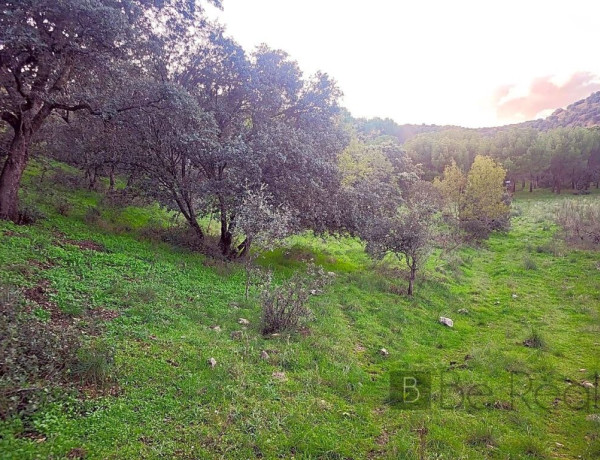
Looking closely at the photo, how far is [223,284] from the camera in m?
12.5

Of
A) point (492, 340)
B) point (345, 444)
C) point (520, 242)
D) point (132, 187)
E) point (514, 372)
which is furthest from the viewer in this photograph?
point (520, 242)

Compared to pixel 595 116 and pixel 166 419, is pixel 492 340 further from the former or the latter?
pixel 595 116

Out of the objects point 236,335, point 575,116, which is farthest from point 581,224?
point 575,116

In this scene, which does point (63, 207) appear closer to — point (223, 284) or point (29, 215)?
point (29, 215)

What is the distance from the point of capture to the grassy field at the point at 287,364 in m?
5.25

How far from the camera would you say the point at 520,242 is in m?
28.4

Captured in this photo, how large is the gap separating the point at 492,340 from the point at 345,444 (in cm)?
788

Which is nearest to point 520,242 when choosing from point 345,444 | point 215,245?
point 215,245

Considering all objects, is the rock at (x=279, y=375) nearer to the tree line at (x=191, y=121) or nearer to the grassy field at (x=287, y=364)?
the grassy field at (x=287, y=364)

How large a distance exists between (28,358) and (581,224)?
3465 centimetres

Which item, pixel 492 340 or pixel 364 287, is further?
pixel 364 287

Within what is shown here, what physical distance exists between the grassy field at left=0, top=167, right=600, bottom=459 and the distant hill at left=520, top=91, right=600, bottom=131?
15636 cm

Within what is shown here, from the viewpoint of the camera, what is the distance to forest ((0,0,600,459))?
5.64 meters

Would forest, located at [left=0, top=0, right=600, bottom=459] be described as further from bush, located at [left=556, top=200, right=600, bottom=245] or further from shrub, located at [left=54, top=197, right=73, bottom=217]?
bush, located at [left=556, top=200, right=600, bottom=245]
